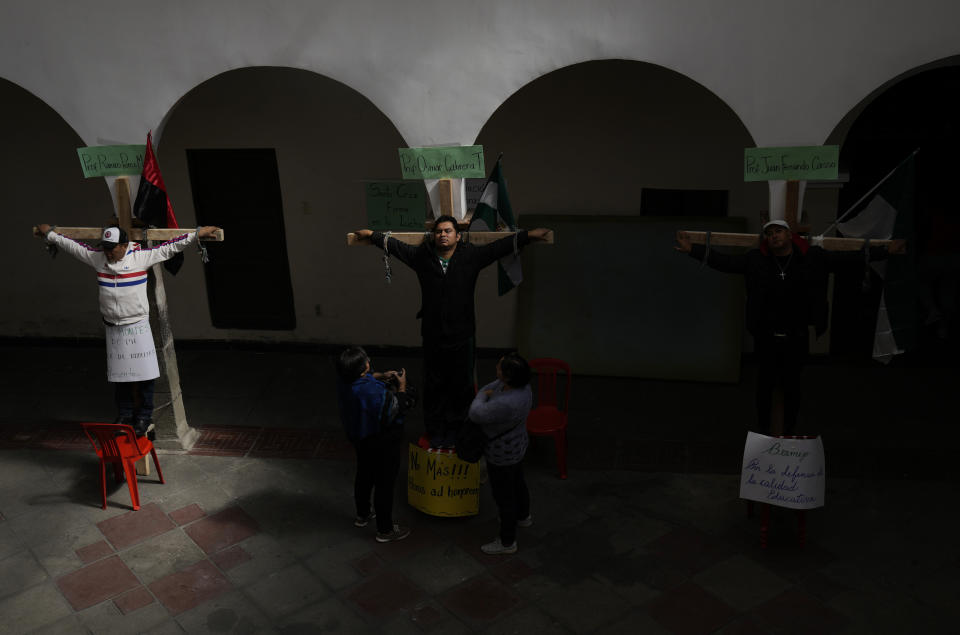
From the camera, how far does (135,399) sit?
776 cm

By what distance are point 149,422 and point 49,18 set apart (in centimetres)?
334

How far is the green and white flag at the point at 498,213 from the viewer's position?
6.75 meters

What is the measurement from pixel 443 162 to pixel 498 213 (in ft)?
1.84

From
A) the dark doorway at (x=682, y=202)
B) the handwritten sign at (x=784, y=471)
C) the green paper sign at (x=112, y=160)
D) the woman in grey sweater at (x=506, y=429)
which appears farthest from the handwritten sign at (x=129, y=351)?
the dark doorway at (x=682, y=202)

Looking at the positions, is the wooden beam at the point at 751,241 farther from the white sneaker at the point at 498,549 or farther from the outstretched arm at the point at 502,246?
the white sneaker at the point at 498,549

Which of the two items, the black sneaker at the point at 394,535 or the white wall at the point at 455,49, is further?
the black sneaker at the point at 394,535

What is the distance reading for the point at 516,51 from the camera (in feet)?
21.9

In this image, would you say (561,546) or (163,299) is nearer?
(561,546)

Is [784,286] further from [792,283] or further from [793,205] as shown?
[793,205]

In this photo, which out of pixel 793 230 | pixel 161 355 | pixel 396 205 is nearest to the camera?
pixel 793 230

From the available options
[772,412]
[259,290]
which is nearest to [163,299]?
[259,290]

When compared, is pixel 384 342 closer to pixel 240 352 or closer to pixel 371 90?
pixel 240 352

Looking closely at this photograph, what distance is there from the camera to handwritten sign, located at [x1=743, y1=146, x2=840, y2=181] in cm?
636

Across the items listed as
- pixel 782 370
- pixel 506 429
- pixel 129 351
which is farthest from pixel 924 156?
pixel 129 351
